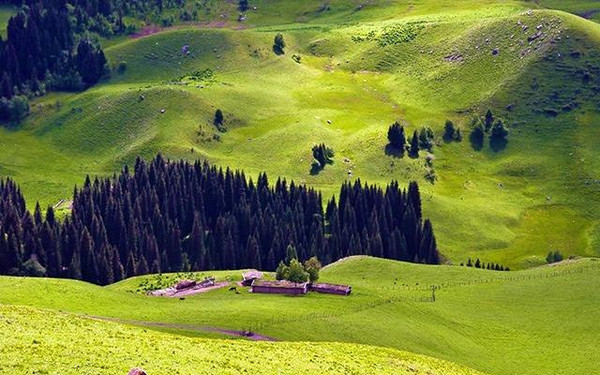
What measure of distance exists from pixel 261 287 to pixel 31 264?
211 ft

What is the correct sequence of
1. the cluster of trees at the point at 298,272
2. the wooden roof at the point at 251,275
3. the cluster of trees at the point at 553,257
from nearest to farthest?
the cluster of trees at the point at 298,272 < the wooden roof at the point at 251,275 < the cluster of trees at the point at 553,257

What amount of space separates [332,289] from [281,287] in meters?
7.44

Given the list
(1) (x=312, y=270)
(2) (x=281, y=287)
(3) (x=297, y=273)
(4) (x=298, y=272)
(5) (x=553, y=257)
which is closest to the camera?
(4) (x=298, y=272)

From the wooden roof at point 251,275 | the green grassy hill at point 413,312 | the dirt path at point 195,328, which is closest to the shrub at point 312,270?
the green grassy hill at point 413,312

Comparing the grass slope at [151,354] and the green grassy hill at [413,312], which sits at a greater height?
the grass slope at [151,354]

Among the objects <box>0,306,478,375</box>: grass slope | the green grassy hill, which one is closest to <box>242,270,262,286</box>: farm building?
the green grassy hill

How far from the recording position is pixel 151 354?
73562 mm

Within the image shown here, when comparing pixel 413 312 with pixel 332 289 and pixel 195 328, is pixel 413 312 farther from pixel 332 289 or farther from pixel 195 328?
pixel 195 328

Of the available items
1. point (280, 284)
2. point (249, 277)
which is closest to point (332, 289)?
point (280, 284)

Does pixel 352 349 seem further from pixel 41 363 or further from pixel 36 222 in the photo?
pixel 36 222

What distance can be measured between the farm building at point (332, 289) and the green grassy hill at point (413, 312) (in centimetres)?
145

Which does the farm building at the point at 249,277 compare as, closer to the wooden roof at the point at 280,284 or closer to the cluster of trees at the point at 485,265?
the wooden roof at the point at 280,284

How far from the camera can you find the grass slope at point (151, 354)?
219 feet

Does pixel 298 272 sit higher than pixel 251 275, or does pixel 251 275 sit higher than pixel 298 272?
pixel 298 272
